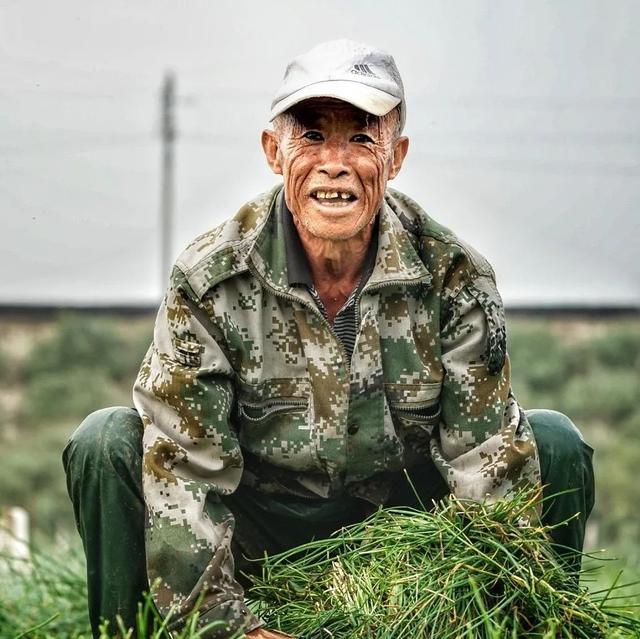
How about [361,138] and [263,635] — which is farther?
[361,138]

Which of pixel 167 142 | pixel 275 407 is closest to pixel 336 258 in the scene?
pixel 275 407

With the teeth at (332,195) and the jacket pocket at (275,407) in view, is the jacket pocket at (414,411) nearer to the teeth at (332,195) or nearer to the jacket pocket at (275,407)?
the jacket pocket at (275,407)

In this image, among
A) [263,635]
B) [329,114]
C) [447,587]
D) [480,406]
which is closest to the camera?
[447,587]

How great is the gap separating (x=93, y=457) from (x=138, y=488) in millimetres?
145

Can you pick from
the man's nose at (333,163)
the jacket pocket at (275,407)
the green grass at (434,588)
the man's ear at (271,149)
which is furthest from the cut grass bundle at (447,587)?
the man's ear at (271,149)

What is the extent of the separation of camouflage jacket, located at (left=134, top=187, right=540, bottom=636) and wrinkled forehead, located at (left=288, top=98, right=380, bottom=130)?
1.11ft

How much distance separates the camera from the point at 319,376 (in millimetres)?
3867

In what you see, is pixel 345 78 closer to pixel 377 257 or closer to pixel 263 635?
pixel 377 257

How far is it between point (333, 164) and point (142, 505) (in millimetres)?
1036

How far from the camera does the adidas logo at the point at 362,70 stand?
3.71 m

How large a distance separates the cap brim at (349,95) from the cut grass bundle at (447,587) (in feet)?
3.39

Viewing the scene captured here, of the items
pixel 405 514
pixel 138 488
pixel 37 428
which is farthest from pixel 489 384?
pixel 37 428

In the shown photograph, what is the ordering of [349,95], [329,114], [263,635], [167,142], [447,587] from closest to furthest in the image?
1. [447,587]
2. [263,635]
3. [349,95]
4. [329,114]
5. [167,142]

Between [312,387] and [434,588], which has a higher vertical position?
[312,387]
